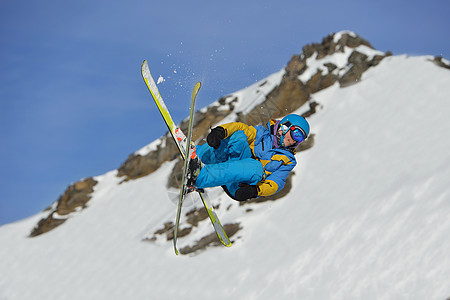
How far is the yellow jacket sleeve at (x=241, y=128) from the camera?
580 centimetres

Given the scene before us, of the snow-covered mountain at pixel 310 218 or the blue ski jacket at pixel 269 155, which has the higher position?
the blue ski jacket at pixel 269 155

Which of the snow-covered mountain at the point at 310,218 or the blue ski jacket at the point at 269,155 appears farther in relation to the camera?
the snow-covered mountain at the point at 310,218

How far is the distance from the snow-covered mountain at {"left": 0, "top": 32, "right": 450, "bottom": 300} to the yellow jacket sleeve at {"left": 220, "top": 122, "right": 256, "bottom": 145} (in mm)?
2809

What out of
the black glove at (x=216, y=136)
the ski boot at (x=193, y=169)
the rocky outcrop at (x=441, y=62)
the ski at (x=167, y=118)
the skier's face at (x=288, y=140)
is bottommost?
the rocky outcrop at (x=441, y=62)

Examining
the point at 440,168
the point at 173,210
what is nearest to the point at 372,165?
the point at 440,168

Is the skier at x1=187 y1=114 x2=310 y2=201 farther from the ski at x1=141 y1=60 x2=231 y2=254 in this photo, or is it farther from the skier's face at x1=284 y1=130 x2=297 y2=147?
the ski at x1=141 y1=60 x2=231 y2=254

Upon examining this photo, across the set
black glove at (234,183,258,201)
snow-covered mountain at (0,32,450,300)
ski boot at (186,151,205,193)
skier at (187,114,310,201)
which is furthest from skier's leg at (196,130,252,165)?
snow-covered mountain at (0,32,450,300)

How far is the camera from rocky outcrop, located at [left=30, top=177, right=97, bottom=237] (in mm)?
35812

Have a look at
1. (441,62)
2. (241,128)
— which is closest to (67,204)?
(441,62)

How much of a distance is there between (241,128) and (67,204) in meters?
34.7

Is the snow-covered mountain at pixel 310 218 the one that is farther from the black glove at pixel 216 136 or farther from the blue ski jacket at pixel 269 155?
the black glove at pixel 216 136

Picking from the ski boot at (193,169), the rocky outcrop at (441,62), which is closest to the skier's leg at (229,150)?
the ski boot at (193,169)

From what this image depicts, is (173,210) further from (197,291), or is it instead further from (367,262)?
(367,262)

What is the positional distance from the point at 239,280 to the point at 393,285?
20.6 feet
